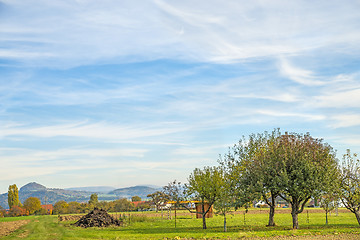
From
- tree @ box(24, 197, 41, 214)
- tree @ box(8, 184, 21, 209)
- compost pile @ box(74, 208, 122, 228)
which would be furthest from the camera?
tree @ box(8, 184, 21, 209)

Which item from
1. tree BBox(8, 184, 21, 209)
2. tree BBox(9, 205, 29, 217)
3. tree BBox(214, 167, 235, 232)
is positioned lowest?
tree BBox(9, 205, 29, 217)

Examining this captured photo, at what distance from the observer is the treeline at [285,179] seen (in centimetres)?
3259

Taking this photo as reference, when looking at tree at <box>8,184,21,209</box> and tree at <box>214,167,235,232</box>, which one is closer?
tree at <box>214,167,235,232</box>

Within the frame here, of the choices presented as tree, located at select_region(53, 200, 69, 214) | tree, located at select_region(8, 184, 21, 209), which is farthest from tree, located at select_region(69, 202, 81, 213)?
tree, located at select_region(8, 184, 21, 209)

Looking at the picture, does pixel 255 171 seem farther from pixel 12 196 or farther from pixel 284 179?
pixel 12 196

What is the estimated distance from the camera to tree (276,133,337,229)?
32.3m

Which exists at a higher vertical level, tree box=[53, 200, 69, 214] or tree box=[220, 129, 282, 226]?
tree box=[220, 129, 282, 226]

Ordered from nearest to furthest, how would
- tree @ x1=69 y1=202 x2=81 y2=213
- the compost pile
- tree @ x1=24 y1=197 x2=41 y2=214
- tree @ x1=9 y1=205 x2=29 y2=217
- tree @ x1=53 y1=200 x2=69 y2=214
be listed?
1. the compost pile
2. tree @ x1=53 y1=200 x2=69 y2=214
3. tree @ x1=69 y1=202 x2=81 y2=213
4. tree @ x1=9 y1=205 x2=29 y2=217
5. tree @ x1=24 y1=197 x2=41 y2=214

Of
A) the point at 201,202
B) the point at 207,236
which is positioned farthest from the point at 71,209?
the point at 207,236

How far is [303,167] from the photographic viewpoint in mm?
32594

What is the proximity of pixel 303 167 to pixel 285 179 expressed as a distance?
2.09 meters

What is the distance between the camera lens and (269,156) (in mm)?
34906

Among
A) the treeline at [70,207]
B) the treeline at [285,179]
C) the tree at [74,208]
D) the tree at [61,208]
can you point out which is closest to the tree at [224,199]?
the treeline at [285,179]

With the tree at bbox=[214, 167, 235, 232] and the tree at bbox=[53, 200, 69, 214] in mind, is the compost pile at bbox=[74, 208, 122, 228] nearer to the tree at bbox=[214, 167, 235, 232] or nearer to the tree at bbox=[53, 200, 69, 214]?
the tree at bbox=[214, 167, 235, 232]
